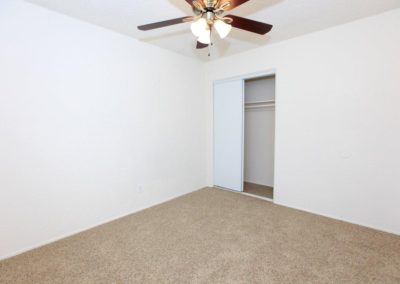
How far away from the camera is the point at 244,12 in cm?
225

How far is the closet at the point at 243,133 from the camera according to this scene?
381 centimetres

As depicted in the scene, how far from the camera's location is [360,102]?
8.36 ft

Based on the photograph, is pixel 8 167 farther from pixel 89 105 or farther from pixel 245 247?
pixel 245 247

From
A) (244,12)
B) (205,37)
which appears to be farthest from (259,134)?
(205,37)

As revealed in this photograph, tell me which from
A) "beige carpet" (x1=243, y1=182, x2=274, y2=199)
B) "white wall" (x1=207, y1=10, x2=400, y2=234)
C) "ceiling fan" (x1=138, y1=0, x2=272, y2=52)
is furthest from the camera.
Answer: "beige carpet" (x1=243, y1=182, x2=274, y2=199)

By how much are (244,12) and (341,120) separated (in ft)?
5.81

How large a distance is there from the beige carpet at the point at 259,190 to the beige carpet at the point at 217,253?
0.78m

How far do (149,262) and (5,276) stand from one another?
1.19 metres

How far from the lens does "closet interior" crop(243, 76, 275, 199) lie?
3936mm

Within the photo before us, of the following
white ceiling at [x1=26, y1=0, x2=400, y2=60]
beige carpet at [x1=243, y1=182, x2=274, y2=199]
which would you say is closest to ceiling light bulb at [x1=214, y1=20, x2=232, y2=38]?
white ceiling at [x1=26, y1=0, x2=400, y2=60]

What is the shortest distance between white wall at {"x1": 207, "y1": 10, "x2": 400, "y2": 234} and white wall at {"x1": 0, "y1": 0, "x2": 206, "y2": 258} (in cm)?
176

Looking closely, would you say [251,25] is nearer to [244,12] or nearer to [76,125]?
[244,12]

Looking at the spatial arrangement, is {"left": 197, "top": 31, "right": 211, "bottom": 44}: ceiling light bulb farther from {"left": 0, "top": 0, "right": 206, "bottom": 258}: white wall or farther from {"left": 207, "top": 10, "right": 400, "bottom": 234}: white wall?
{"left": 207, "top": 10, "right": 400, "bottom": 234}: white wall

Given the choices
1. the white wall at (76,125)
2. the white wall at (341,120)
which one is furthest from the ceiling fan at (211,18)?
the white wall at (341,120)
